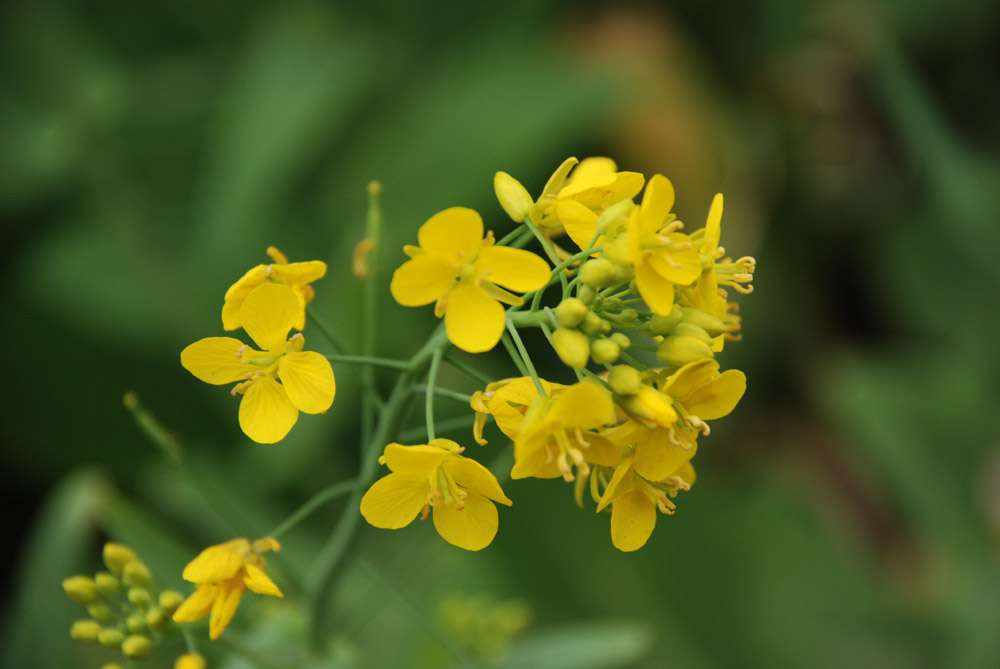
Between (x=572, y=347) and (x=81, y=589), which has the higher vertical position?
(x=572, y=347)

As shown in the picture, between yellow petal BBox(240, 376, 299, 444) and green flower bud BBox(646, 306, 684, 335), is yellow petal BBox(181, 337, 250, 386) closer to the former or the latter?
yellow petal BBox(240, 376, 299, 444)

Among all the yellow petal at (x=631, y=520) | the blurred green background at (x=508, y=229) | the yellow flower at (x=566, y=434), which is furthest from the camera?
the blurred green background at (x=508, y=229)

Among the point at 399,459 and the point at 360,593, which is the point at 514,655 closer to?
the point at 360,593

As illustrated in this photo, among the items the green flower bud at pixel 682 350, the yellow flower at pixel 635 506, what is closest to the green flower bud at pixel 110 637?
the yellow flower at pixel 635 506

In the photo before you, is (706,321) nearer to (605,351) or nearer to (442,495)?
(605,351)

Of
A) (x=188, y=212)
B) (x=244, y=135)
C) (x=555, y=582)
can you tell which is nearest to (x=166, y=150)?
(x=188, y=212)

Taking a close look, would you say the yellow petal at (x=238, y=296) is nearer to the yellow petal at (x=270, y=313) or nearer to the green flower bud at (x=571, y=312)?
the yellow petal at (x=270, y=313)

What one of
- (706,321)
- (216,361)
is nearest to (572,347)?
(706,321)
